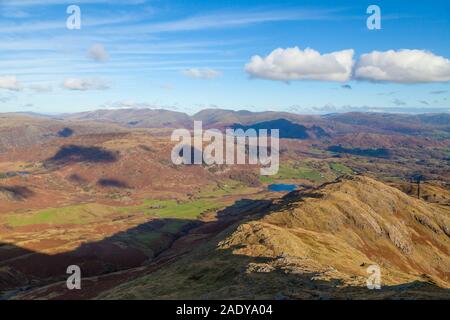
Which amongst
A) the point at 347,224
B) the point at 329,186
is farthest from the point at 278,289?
the point at 329,186

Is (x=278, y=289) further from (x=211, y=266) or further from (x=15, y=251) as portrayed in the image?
(x=15, y=251)

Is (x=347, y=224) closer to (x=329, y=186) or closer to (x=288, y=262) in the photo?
(x=329, y=186)

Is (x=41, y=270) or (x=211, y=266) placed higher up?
(x=211, y=266)

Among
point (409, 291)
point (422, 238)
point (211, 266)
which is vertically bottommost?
point (422, 238)
